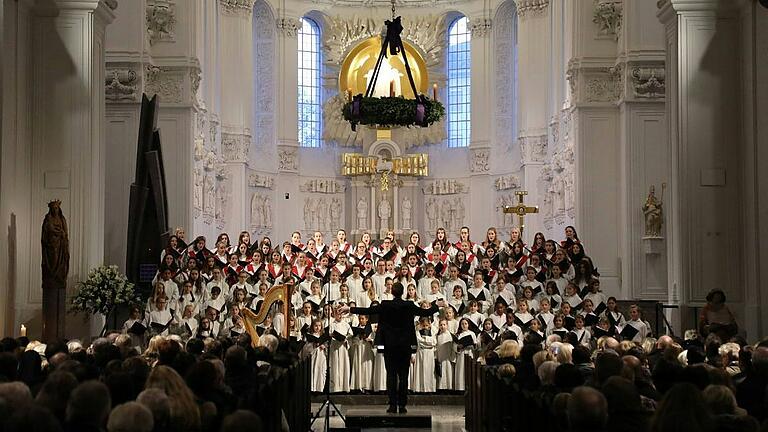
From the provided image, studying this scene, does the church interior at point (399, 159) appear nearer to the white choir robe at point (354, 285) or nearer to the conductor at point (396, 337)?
the white choir robe at point (354, 285)

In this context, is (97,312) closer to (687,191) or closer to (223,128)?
(687,191)

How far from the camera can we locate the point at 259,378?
9.52 m

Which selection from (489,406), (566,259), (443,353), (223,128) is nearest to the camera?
(489,406)

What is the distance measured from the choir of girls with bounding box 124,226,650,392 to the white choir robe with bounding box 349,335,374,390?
0.02m

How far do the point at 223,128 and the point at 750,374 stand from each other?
80.6 feet

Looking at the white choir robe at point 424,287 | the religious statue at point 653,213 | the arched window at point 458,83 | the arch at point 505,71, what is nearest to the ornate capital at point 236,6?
the arched window at point 458,83

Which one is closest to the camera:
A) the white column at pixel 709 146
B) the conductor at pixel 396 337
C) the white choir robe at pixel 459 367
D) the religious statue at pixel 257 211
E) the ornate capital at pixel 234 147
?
the conductor at pixel 396 337

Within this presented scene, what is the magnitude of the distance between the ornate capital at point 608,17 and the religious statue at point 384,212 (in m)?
11.5

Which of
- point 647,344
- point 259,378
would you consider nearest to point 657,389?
point 259,378

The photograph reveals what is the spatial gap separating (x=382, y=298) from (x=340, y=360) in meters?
1.31

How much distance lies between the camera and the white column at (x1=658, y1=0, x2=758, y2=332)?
17266mm

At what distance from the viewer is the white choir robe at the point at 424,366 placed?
729 inches

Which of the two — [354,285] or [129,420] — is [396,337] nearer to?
[354,285]

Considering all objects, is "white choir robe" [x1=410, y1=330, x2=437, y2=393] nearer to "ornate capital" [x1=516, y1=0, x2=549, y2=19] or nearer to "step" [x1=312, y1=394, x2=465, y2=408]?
"step" [x1=312, y1=394, x2=465, y2=408]
